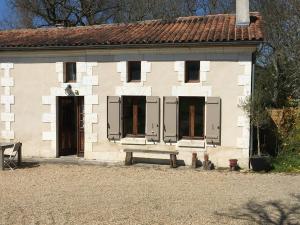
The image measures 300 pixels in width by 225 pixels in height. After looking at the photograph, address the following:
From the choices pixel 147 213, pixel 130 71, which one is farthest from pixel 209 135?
pixel 147 213

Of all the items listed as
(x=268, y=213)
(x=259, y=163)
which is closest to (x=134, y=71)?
(x=259, y=163)

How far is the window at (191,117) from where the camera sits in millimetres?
11945

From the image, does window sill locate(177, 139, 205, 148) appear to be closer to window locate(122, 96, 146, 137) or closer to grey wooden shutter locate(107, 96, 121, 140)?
window locate(122, 96, 146, 137)

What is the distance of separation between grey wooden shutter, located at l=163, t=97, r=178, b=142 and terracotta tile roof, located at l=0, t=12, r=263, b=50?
64.9 inches

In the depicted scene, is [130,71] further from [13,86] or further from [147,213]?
[147,213]

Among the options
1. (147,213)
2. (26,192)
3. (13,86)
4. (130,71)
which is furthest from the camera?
(13,86)

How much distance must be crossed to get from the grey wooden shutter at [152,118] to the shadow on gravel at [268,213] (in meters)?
4.53

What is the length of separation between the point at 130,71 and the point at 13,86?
3.94 m

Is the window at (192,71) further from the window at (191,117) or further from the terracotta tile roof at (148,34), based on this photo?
the terracotta tile roof at (148,34)

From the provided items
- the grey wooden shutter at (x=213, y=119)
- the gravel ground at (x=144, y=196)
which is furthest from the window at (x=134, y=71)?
the gravel ground at (x=144, y=196)

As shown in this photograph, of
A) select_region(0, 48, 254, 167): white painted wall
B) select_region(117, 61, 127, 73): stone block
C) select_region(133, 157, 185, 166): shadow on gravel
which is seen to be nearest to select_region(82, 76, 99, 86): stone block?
select_region(0, 48, 254, 167): white painted wall

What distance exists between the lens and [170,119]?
1191cm

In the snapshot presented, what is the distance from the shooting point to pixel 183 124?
39.8 ft

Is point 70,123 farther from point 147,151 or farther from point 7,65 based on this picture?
point 147,151
